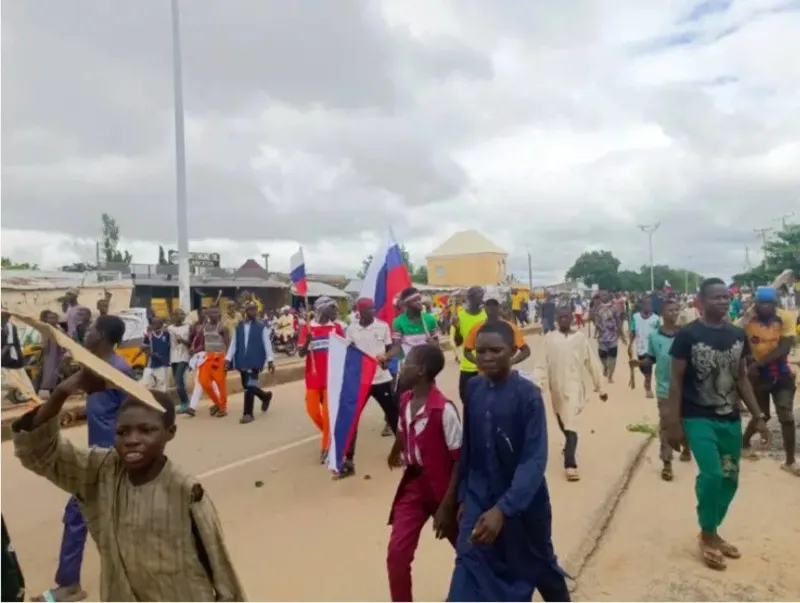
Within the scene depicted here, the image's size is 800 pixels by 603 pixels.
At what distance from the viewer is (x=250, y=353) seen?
10.3 metres

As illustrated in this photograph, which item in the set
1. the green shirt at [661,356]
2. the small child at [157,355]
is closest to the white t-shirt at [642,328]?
the green shirt at [661,356]

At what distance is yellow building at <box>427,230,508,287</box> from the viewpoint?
74.0 m

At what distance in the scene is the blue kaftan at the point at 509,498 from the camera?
3037 mm

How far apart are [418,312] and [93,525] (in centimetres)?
582

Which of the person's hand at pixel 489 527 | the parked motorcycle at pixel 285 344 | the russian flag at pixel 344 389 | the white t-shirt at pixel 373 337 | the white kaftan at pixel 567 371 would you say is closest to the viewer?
the person's hand at pixel 489 527

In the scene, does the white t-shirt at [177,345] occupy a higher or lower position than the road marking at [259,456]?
higher

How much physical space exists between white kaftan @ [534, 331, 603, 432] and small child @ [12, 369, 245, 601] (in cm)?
491

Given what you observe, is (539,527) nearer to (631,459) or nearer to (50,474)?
(50,474)

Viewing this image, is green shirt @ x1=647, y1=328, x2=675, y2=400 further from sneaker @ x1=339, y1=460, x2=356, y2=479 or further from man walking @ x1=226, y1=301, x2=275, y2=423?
man walking @ x1=226, y1=301, x2=275, y2=423

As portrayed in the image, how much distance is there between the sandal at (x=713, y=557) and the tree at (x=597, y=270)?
263 feet

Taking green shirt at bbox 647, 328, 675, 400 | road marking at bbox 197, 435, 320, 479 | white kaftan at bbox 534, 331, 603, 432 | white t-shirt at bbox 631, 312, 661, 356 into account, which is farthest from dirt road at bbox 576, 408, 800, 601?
white t-shirt at bbox 631, 312, 661, 356

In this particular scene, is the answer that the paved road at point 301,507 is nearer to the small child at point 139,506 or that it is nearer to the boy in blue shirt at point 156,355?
the boy in blue shirt at point 156,355

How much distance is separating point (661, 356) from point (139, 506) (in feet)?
19.8

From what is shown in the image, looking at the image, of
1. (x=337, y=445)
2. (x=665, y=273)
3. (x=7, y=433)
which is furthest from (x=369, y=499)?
(x=665, y=273)
